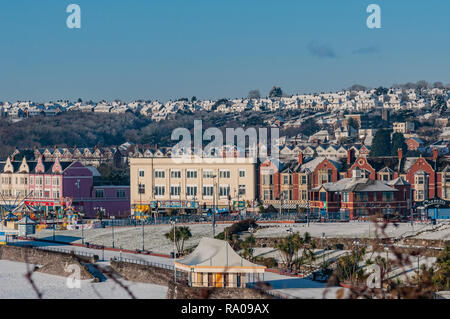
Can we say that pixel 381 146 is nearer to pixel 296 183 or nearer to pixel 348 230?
pixel 296 183

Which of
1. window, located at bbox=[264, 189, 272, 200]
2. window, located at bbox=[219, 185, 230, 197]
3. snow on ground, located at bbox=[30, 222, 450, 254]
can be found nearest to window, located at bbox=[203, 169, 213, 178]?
window, located at bbox=[219, 185, 230, 197]

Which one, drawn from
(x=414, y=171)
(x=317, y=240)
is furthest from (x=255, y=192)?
(x=317, y=240)

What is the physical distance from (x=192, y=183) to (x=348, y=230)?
30.9 meters

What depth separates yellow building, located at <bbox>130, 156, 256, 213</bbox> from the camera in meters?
97.6

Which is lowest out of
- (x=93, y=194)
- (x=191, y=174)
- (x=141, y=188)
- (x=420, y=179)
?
(x=93, y=194)

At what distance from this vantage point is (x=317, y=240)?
2611 inches

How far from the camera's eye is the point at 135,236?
7919 cm

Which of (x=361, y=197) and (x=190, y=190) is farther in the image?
(x=190, y=190)

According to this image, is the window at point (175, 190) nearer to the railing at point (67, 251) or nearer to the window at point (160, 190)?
the window at point (160, 190)

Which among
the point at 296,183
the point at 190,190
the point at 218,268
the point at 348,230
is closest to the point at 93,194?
the point at 190,190

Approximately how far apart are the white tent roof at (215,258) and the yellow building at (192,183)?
142 ft

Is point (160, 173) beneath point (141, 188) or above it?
above
